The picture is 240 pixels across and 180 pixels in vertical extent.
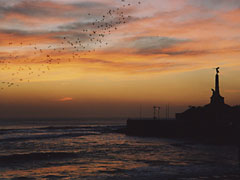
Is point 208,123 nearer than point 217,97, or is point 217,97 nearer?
point 208,123

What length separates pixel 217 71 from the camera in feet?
273

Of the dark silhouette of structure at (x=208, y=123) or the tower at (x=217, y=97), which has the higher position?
the tower at (x=217, y=97)

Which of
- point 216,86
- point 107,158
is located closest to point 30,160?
point 107,158

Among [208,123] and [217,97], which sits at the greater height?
[217,97]

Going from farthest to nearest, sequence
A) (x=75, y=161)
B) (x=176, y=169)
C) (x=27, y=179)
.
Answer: (x=75, y=161) < (x=176, y=169) < (x=27, y=179)

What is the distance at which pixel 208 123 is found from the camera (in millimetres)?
76125

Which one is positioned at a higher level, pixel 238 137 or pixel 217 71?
pixel 217 71

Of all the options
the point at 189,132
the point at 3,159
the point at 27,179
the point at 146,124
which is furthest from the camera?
the point at 146,124

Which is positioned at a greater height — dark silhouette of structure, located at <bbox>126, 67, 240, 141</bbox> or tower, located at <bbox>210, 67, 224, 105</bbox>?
tower, located at <bbox>210, 67, 224, 105</bbox>

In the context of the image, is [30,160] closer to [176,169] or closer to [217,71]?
[176,169]

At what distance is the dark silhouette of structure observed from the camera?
224 ft

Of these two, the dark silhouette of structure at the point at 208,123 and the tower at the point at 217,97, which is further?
the tower at the point at 217,97

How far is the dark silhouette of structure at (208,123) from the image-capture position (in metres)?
68.2

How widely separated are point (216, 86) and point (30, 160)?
56.5 metres
